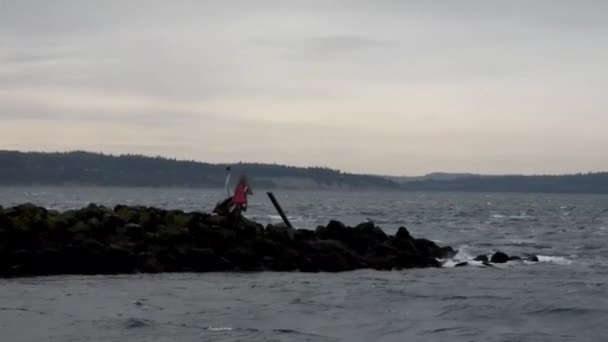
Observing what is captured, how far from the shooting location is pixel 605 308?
1603 centimetres

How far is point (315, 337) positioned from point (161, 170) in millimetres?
168959

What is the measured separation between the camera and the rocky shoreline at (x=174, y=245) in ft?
64.3

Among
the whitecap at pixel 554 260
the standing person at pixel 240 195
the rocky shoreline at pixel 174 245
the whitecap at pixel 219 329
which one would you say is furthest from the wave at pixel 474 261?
the whitecap at pixel 219 329

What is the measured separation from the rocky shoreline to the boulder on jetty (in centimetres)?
2

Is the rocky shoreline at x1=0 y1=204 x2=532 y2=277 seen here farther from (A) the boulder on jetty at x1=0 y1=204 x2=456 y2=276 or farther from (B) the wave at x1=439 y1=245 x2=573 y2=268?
(B) the wave at x1=439 y1=245 x2=573 y2=268

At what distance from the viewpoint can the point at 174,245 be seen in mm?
21266

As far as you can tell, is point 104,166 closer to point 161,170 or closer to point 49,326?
point 161,170

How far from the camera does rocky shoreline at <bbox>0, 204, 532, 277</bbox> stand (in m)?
19.6

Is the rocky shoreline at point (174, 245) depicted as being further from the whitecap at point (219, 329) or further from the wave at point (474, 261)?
the whitecap at point (219, 329)

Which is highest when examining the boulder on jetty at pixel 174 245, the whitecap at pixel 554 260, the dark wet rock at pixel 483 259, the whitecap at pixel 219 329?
the boulder on jetty at pixel 174 245

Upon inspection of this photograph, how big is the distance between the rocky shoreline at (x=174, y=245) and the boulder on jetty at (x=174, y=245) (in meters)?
0.02

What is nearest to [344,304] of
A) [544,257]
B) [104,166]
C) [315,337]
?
[315,337]

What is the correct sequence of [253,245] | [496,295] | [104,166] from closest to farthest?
[496,295] < [253,245] < [104,166]

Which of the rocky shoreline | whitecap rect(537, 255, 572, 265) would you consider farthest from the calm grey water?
whitecap rect(537, 255, 572, 265)
